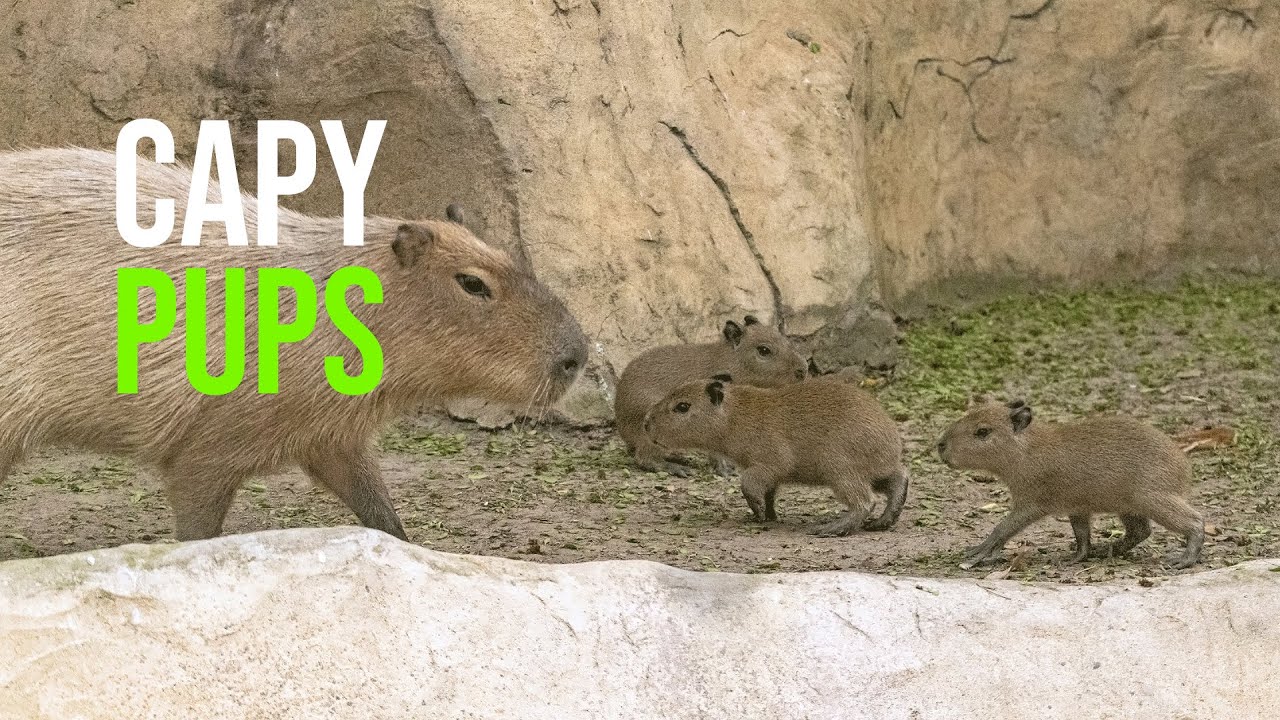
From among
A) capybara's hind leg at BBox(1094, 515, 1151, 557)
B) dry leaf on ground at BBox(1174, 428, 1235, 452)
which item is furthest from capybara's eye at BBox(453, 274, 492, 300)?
dry leaf on ground at BBox(1174, 428, 1235, 452)

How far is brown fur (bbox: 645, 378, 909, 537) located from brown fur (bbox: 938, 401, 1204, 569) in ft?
1.47

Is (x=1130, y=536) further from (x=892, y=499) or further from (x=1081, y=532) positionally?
(x=892, y=499)

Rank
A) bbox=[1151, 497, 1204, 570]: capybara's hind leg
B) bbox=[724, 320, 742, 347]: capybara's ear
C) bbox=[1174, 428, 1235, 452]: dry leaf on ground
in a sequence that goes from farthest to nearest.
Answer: bbox=[724, 320, 742, 347]: capybara's ear → bbox=[1174, 428, 1235, 452]: dry leaf on ground → bbox=[1151, 497, 1204, 570]: capybara's hind leg

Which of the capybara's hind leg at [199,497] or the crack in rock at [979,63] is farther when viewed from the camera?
the crack in rock at [979,63]

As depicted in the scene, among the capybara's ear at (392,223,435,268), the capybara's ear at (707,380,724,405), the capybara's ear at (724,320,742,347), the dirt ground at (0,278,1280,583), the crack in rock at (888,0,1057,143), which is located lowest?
the dirt ground at (0,278,1280,583)

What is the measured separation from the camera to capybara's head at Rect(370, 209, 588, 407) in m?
5.13

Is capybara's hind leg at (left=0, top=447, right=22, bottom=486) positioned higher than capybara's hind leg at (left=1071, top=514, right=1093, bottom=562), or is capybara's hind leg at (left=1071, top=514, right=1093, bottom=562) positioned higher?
capybara's hind leg at (left=0, top=447, right=22, bottom=486)

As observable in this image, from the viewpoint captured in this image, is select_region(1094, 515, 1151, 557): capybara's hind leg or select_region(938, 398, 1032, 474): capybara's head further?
select_region(938, 398, 1032, 474): capybara's head

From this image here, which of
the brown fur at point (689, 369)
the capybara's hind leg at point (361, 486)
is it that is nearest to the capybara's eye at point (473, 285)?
the capybara's hind leg at point (361, 486)

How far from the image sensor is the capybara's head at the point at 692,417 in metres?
6.36

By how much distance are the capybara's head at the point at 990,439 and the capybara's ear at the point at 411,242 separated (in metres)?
Answer: 1.93

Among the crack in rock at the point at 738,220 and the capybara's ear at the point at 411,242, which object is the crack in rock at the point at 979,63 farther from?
the capybara's ear at the point at 411,242

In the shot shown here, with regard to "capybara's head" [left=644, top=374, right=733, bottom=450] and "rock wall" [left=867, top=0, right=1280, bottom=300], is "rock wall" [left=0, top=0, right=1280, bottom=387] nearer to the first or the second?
"rock wall" [left=867, top=0, right=1280, bottom=300]

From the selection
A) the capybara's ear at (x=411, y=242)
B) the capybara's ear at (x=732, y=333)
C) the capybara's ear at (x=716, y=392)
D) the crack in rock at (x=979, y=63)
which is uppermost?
the crack in rock at (x=979, y=63)
